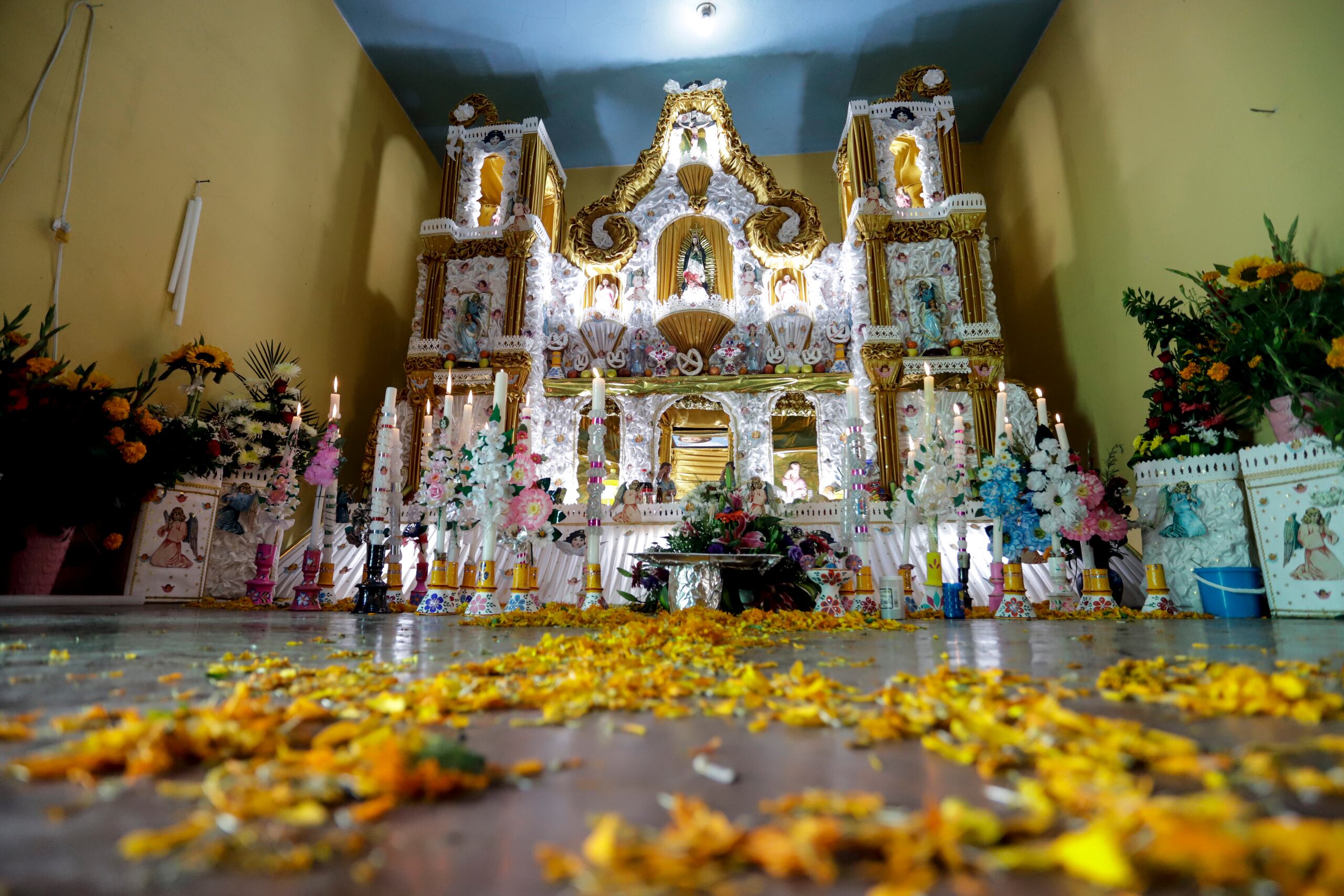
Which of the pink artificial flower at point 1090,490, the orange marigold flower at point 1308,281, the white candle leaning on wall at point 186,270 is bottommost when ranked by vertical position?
the pink artificial flower at point 1090,490

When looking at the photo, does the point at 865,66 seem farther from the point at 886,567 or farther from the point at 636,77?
the point at 886,567

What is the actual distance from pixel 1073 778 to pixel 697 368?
709 centimetres

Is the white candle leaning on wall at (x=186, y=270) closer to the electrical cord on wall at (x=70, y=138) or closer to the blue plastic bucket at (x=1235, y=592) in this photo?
the electrical cord on wall at (x=70, y=138)

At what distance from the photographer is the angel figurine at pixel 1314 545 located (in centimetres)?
268

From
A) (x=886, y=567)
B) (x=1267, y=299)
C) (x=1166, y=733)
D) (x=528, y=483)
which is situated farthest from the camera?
(x=886, y=567)

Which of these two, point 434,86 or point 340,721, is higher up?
point 434,86

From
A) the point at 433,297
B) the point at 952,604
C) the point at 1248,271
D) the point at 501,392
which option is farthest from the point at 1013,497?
the point at 433,297

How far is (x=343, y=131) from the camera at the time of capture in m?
7.18

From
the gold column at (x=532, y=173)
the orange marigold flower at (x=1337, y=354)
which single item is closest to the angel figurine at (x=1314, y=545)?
the orange marigold flower at (x=1337, y=354)

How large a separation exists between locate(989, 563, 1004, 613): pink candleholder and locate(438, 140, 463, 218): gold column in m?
7.00

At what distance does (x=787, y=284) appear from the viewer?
785 cm

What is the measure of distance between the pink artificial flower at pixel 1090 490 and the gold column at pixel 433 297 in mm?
6368

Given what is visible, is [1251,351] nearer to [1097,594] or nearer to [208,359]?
[1097,594]

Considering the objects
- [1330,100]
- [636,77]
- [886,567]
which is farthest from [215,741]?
[636,77]
